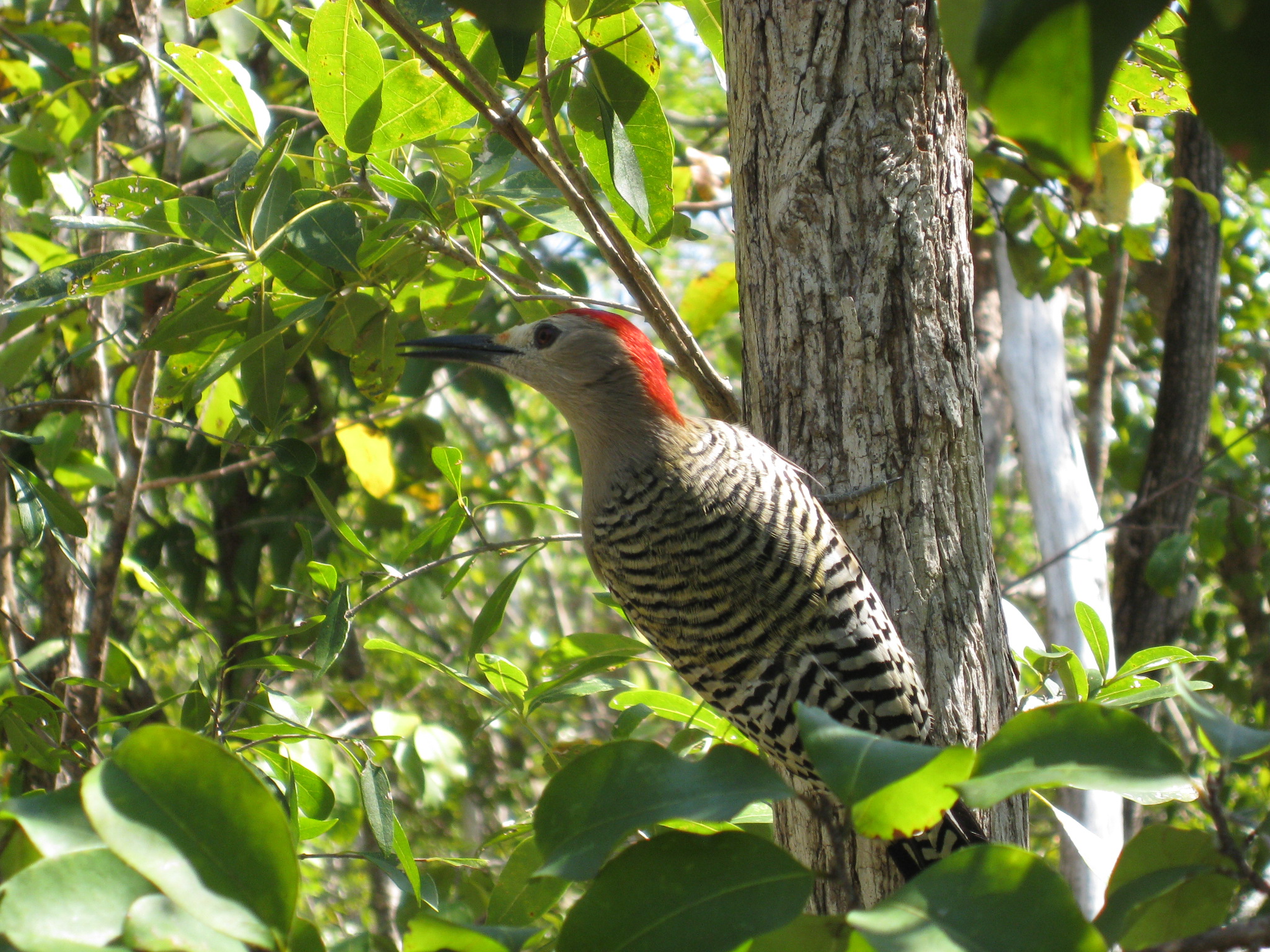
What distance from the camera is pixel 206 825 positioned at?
760mm

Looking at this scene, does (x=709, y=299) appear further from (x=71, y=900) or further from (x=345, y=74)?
(x=71, y=900)

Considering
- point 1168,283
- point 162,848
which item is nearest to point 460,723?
point 1168,283

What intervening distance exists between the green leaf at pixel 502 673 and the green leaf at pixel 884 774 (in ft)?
3.84

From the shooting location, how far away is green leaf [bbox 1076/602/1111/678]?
5.84ft

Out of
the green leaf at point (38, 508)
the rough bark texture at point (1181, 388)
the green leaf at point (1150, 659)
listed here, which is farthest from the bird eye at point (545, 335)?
the rough bark texture at point (1181, 388)

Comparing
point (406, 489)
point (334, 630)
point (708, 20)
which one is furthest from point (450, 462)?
point (406, 489)

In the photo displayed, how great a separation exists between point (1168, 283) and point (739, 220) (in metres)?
2.79

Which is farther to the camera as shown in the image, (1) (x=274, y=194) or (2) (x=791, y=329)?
(2) (x=791, y=329)

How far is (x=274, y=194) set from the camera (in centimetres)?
162

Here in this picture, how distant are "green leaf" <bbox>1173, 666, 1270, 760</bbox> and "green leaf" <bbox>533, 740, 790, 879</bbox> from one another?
323 millimetres

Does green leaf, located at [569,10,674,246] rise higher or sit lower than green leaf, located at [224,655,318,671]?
higher

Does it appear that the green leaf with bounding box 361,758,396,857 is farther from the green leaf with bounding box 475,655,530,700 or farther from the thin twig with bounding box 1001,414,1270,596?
the thin twig with bounding box 1001,414,1270,596

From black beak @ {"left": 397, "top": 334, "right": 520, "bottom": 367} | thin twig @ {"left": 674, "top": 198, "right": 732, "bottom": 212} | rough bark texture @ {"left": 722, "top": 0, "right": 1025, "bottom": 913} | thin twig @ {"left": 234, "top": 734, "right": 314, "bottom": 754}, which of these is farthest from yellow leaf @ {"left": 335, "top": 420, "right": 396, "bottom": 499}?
rough bark texture @ {"left": 722, "top": 0, "right": 1025, "bottom": 913}

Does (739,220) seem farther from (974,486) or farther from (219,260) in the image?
(219,260)
